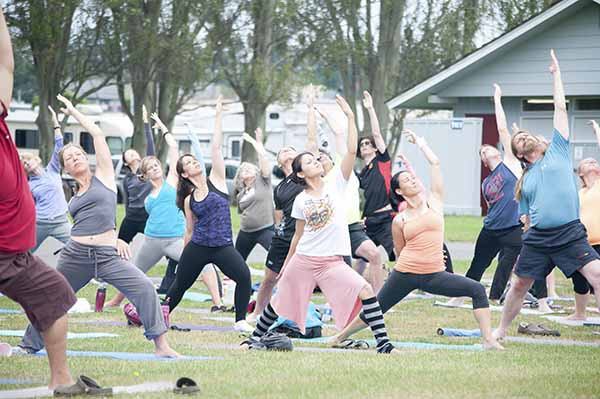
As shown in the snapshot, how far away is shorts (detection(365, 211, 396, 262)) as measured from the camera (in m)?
14.4

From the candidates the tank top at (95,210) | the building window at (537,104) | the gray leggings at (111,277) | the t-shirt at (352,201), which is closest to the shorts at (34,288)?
the gray leggings at (111,277)

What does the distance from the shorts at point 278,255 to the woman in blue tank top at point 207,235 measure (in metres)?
0.91

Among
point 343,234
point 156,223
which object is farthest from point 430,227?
point 156,223

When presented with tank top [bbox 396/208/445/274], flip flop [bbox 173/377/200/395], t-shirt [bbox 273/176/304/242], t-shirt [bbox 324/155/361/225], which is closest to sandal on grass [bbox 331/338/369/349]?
tank top [bbox 396/208/445/274]

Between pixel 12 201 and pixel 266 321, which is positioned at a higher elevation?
pixel 12 201

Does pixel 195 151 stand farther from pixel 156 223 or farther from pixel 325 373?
pixel 325 373

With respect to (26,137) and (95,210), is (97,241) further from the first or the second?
(26,137)

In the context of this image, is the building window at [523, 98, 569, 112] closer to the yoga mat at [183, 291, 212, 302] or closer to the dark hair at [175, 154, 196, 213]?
the yoga mat at [183, 291, 212, 302]

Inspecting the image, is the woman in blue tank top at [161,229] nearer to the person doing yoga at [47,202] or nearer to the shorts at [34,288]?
the person doing yoga at [47,202]

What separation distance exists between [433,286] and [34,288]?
12.8 feet

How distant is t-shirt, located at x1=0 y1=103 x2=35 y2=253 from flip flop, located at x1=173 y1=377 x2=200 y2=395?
1308mm

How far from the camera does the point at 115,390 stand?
26.1ft

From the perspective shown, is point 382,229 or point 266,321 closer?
point 266,321

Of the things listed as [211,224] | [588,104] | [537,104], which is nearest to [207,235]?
[211,224]
